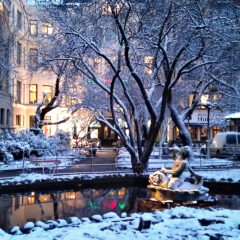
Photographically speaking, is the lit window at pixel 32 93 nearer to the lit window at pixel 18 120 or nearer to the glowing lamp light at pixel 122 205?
the lit window at pixel 18 120

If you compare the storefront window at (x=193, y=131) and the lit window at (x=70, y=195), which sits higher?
the storefront window at (x=193, y=131)

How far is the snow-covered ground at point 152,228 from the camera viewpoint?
8.54 m

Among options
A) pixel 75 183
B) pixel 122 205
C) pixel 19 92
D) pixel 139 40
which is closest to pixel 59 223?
pixel 122 205

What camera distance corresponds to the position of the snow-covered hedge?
21.3m

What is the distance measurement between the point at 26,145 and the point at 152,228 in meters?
14.7

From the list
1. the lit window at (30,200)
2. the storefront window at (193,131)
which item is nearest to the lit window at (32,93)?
the storefront window at (193,131)

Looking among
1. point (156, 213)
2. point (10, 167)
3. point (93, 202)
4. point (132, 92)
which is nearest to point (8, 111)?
point (132, 92)

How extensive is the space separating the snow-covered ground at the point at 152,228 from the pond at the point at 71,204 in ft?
4.89

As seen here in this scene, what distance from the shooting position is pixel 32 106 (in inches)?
1698

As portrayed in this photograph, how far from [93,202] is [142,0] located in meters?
9.13

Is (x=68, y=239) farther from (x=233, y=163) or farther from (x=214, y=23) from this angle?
(x=233, y=163)

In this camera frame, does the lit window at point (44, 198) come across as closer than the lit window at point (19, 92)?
Yes

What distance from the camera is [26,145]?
22.5m

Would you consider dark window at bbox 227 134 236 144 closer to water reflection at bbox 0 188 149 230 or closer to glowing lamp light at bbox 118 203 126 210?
water reflection at bbox 0 188 149 230
